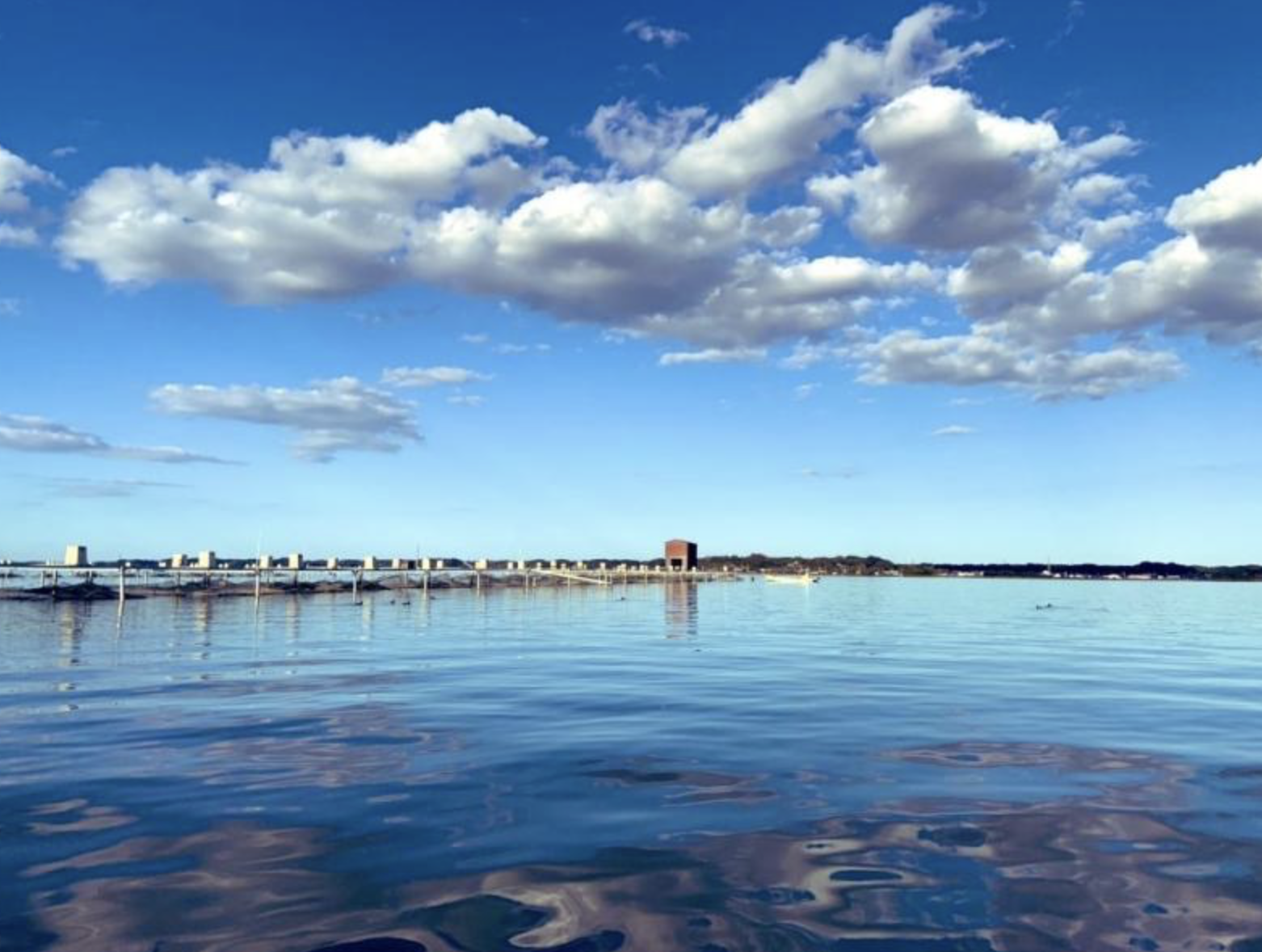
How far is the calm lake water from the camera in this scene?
26.6 feet

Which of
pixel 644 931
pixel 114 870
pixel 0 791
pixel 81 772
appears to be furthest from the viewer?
pixel 81 772

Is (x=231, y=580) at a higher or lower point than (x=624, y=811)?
higher

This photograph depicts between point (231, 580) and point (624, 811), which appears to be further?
point (231, 580)

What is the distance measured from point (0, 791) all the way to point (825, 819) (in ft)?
36.9

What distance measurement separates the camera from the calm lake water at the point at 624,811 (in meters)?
8.10

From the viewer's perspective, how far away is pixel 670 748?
51.9 feet

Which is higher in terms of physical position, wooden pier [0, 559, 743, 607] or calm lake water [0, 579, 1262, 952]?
wooden pier [0, 559, 743, 607]

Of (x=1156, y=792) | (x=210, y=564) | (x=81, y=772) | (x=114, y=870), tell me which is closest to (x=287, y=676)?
(x=81, y=772)

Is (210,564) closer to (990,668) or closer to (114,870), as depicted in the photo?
(990,668)

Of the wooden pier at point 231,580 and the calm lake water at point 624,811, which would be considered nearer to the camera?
the calm lake water at point 624,811

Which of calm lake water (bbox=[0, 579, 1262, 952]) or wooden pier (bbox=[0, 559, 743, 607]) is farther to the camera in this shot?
wooden pier (bbox=[0, 559, 743, 607])

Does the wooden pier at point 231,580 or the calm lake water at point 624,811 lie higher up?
the wooden pier at point 231,580

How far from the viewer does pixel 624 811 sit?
11.7 metres

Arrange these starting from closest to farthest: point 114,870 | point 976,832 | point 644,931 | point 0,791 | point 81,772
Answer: point 644,931, point 114,870, point 976,832, point 0,791, point 81,772
